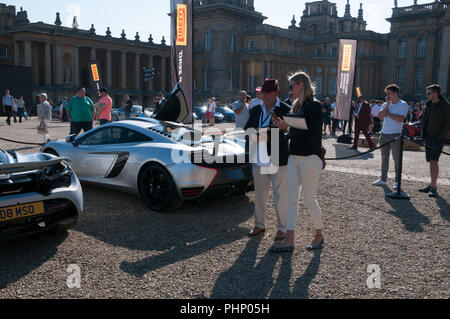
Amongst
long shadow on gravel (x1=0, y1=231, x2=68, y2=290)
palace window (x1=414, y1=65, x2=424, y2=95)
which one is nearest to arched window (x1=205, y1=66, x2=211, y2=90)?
palace window (x1=414, y1=65, x2=424, y2=95)

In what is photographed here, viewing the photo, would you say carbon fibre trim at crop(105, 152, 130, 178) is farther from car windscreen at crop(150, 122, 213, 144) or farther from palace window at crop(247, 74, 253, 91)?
palace window at crop(247, 74, 253, 91)

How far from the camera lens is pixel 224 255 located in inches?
186

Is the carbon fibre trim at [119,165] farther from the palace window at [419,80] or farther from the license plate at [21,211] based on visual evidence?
the palace window at [419,80]

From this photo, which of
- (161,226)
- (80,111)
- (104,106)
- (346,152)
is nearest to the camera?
(161,226)

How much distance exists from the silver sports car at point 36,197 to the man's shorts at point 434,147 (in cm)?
622

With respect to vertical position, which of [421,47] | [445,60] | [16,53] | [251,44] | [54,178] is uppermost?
[251,44]

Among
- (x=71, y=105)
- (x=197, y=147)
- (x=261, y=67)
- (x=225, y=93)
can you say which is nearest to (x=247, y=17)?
(x=261, y=67)

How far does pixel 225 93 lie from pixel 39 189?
211ft

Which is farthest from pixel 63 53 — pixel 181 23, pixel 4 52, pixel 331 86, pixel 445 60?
pixel 181 23

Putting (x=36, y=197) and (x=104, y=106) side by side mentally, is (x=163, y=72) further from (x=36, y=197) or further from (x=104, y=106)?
(x=36, y=197)

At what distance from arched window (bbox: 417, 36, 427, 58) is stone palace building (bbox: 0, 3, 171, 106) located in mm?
41219

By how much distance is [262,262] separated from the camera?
455 centimetres

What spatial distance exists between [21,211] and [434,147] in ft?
22.7

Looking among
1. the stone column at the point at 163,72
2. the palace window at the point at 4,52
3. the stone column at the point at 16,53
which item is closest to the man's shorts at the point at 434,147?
the stone column at the point at 16,53
